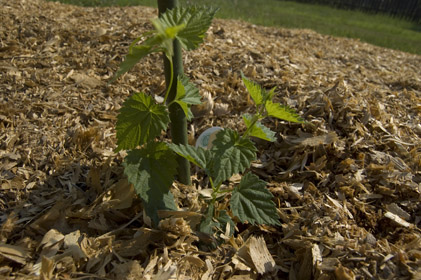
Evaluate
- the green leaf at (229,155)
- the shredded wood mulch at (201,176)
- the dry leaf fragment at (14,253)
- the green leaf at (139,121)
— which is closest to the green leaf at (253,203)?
the green leaf at (229,155)

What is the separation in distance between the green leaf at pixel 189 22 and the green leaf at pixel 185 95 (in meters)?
0.22

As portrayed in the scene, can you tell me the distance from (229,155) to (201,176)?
677 millimetres

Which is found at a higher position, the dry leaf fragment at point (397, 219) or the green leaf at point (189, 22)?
the green leaf at point (189, 22)

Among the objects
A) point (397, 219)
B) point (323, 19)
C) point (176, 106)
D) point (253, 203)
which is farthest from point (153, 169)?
point (323, 19)

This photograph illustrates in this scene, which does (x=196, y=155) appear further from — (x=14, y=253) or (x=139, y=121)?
(x=14, y=253)

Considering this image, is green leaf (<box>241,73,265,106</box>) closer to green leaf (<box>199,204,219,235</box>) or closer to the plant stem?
the plant stem

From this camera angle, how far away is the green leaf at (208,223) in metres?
1.55

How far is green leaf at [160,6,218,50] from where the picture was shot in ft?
3.92

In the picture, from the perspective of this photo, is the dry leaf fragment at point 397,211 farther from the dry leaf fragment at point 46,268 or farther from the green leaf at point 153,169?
the dry leaf fragment at point 46,268

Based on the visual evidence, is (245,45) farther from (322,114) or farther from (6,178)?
(6,178)

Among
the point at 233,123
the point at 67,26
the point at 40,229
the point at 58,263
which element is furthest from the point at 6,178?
the point at 67,26

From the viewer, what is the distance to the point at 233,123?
2301 millimetres

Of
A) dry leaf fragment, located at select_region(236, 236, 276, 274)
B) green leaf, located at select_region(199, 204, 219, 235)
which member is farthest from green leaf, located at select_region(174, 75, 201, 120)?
dry leaf fragment, located at select_region(236, 236, 276, 274)

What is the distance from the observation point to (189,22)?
1.23 m
